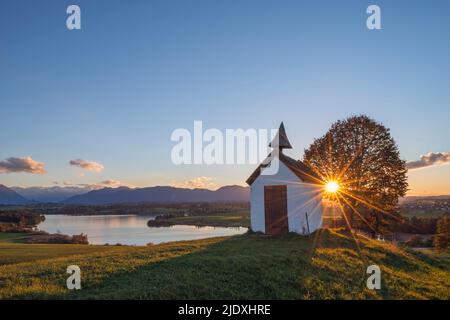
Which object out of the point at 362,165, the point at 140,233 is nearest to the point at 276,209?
the point at 362,165

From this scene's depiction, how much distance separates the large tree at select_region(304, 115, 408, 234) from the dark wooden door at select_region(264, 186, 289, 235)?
307 inches

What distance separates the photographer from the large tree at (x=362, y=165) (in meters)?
31.2

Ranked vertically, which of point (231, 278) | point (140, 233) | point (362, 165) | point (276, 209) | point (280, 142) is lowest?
point (140, 233)

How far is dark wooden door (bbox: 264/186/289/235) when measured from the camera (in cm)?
2467

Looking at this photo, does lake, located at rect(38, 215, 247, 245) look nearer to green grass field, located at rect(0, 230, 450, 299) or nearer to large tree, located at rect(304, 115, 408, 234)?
large tree, located at rect(304, 115, 408, 234)

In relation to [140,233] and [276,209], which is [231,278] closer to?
[276,209]

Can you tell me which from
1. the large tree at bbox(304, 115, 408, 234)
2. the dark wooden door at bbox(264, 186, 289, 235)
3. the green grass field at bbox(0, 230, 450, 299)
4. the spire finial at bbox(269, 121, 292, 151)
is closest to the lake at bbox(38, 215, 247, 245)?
the large tree at bbox(304, 115, 408, 234)

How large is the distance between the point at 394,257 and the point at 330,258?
22.8ft

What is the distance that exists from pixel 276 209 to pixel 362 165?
11628mm

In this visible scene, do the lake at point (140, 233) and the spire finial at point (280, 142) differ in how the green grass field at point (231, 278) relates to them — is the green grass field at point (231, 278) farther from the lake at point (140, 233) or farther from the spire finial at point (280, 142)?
the lake at point (140, 233)

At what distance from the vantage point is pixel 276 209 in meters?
24.8

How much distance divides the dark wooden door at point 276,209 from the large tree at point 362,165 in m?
7.79

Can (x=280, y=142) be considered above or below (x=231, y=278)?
above

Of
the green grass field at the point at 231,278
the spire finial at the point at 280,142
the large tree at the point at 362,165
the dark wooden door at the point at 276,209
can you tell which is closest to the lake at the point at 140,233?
the large tree at the point at 362,165
